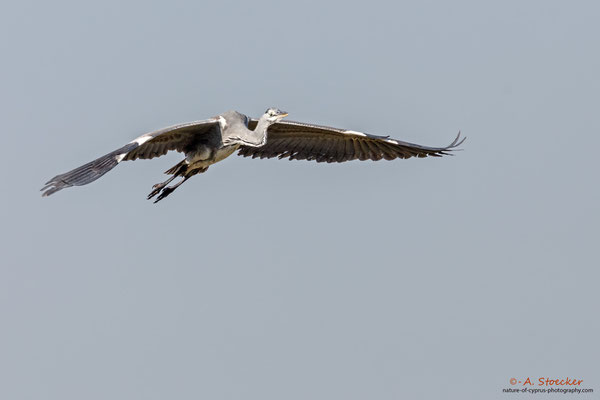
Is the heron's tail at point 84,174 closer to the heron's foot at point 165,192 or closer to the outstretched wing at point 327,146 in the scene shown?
the heron's foot at point 165,192

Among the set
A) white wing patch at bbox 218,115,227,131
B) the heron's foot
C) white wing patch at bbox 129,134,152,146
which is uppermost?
white wing patch at bbox 218,115,227,131

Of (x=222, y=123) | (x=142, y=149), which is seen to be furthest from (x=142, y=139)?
(x=222, y=123)

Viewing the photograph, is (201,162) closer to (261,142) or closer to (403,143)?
(261,142)

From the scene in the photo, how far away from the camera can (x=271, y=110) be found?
52.0 feet

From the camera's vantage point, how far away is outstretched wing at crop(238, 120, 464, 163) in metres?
17.1

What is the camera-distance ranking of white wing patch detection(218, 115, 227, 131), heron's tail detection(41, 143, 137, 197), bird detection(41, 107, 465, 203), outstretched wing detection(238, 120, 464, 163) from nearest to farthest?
heron's tail detection(41, 143, 137, 197) → bird detection(41, 107, 465, 203) → white wing patch detection(218, 115, 227, 131) → outstretched wing detection(238, 120, 464, 163)

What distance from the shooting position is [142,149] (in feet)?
51.4

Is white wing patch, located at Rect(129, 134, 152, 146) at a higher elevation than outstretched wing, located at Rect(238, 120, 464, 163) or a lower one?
lower

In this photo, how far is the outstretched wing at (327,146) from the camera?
17125mm

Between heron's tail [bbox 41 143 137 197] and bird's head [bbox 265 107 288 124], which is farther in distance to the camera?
bird's head [bbox 265 107 288 124]

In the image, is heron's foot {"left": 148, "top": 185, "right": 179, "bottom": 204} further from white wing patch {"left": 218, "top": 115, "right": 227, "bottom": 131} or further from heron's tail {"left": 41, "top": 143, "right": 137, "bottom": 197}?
heron's tail {"left": 41, "top": 143, "right": 137, "bottom": 197}

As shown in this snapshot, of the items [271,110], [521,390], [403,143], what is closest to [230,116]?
[271,110]

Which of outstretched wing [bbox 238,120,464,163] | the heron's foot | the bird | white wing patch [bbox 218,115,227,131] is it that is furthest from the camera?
outstretched wing [bbox 238,120,464,163]

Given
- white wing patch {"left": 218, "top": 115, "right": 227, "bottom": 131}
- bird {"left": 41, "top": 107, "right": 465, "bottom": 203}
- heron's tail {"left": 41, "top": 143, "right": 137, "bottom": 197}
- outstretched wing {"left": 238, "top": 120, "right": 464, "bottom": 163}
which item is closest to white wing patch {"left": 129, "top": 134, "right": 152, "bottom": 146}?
bird {"left": 41, "top": 107, "right": 465, "bottom": 203}
